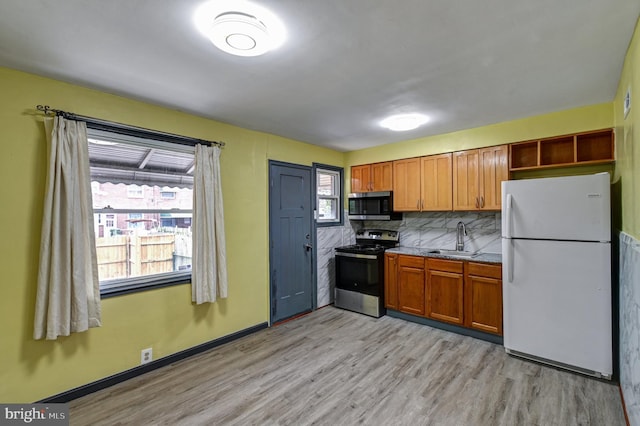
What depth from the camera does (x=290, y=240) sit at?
13.6 ft

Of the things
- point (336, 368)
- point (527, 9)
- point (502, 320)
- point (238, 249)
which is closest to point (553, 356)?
point (502, 320)

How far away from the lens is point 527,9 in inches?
60.2

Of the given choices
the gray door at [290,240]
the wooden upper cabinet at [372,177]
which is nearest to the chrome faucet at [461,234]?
the wooden upper cabinet at [372,177]

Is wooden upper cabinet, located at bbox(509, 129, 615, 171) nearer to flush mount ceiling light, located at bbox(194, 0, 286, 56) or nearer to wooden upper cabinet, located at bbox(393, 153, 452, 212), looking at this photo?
wooden upper cabinet, located at bbox(393, 153, 452, 212)

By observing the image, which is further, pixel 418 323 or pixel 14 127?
pixel 418 323

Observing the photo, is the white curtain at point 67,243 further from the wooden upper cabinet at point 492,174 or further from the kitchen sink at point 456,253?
the wooden upper cabinet at point 492,174

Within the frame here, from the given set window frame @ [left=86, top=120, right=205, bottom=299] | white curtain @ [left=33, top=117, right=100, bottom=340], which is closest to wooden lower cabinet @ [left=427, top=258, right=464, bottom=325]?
window frame @ [left=86, top=120, right=205, bottom=299]

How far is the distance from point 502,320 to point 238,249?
305 cm

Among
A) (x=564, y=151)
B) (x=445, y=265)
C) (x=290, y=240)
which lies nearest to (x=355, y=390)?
(x=445, y=265)

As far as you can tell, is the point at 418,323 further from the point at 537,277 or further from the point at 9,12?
the point at 9,12

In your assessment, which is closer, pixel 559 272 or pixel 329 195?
pixel 559 272

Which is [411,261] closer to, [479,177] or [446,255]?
[446,255]

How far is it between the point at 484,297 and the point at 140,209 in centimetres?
372

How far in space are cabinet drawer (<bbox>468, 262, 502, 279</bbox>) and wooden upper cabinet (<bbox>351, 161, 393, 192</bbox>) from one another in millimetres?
1587
